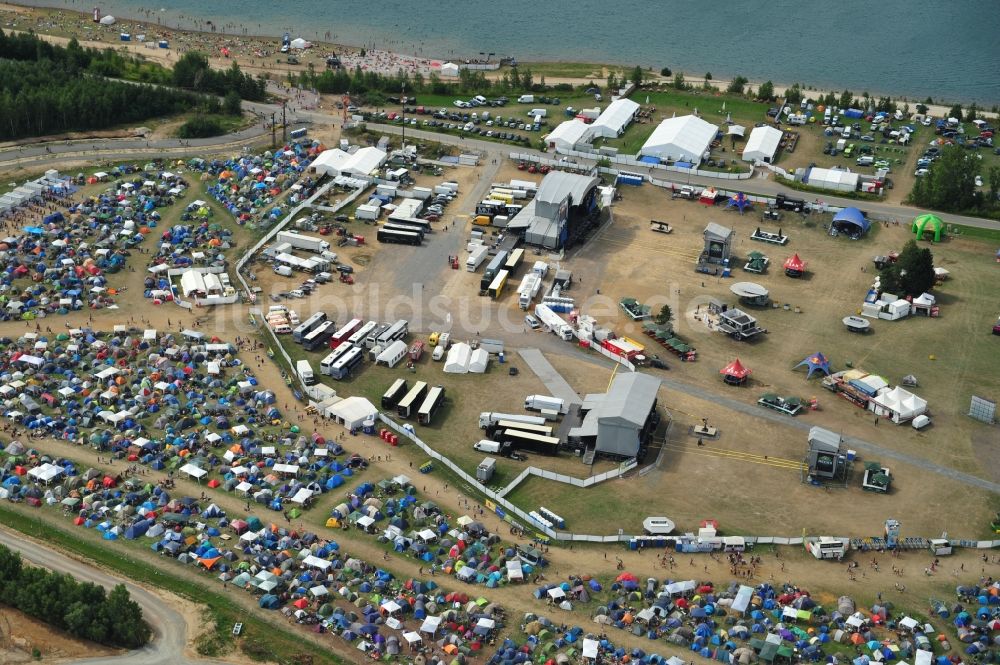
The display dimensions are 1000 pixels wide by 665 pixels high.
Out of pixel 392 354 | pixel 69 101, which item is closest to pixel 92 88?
pixel 69 101

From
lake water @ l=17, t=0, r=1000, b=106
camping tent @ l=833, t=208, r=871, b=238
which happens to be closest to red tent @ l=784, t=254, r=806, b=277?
camping tent @ l=833, t=208, r=871, b=238

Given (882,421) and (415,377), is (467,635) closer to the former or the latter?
(415,377)

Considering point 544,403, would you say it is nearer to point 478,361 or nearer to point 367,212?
point 478,361

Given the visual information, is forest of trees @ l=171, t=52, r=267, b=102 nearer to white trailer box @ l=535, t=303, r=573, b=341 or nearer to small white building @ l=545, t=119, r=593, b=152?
small white building @ l=545, t=119, r=593, b=152

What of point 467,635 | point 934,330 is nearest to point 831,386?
point 934,330

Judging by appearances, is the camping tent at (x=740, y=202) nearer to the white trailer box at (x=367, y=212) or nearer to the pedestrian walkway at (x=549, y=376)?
the pedestrian walkway at (x=549, y=376)

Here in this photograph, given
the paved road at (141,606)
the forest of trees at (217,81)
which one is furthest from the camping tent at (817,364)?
the forest of trees at (217,81)
